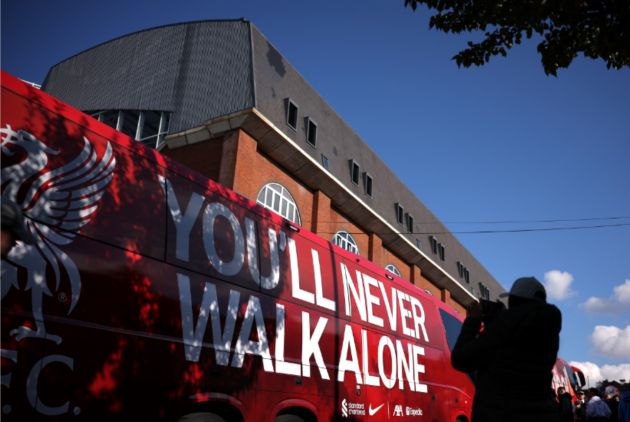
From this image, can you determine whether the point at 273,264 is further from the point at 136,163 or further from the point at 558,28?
the point at 558,28

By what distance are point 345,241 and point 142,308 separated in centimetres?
2353

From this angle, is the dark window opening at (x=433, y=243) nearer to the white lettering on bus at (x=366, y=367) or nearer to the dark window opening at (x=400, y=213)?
the dark window opening at (x=400, y=213)

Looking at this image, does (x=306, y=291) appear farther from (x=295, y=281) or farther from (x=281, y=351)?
(x=281, y=351)

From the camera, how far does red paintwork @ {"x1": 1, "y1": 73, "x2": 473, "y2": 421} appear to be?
3.39 m

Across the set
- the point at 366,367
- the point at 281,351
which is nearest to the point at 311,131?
the point at 366,367

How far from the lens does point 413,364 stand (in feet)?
26.7

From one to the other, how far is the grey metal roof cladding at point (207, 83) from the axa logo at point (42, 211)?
1732 centimetres

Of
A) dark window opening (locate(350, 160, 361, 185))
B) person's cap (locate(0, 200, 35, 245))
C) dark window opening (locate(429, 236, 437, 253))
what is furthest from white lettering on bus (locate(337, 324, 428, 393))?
dark window opening (locate(429, 236, 437, 253))

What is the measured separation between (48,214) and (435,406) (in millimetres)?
7244

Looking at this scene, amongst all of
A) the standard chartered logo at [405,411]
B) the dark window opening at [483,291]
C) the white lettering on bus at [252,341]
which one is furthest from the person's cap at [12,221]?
the dark window opening at [483,291]

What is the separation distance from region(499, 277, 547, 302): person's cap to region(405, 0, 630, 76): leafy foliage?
3639 millimetres

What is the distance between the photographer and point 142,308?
400 cm

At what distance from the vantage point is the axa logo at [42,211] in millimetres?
3312

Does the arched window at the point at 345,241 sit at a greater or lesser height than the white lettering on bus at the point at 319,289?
greater
